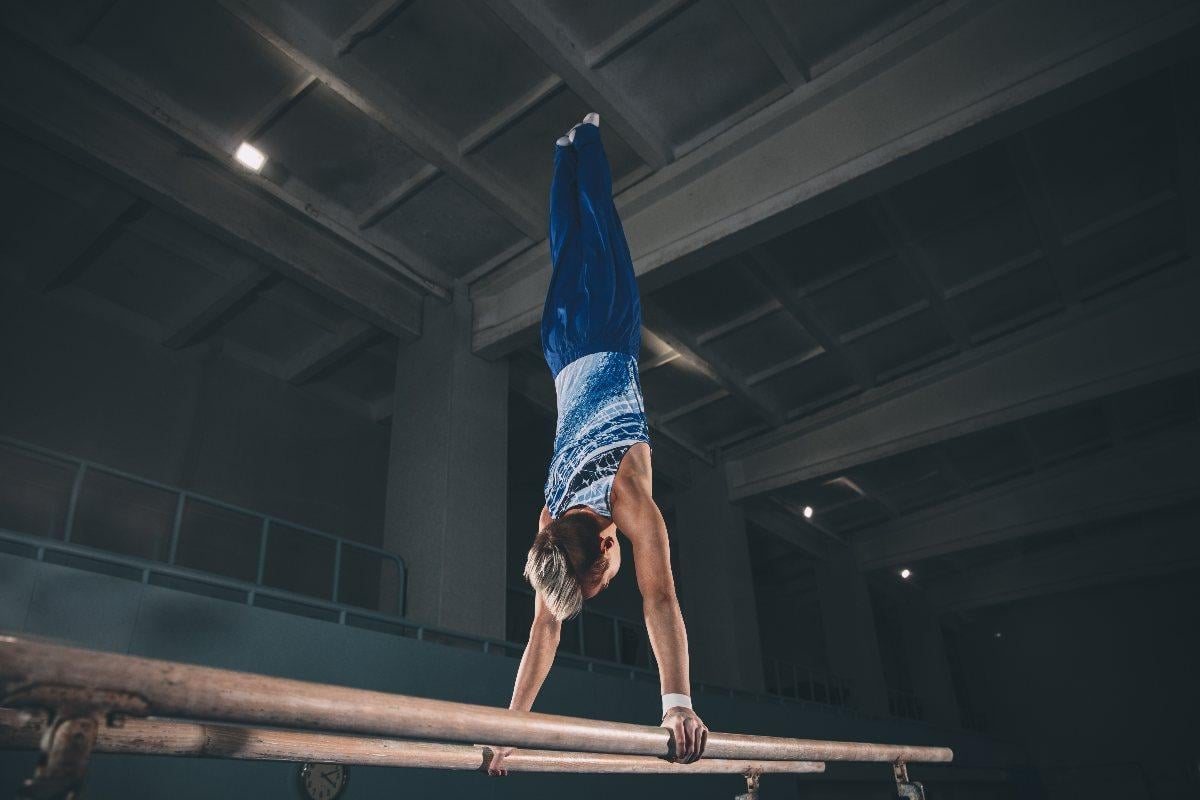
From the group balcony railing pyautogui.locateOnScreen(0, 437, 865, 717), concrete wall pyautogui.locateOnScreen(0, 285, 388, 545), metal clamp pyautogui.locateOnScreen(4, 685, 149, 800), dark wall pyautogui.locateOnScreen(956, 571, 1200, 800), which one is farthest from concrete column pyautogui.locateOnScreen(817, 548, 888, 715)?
metal clamp pyautogui.locateOnScreen(4, 685, 149, 800)

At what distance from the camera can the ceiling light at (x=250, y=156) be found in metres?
6.17

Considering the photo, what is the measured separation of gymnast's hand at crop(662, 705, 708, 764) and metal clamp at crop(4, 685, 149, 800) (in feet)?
4.19

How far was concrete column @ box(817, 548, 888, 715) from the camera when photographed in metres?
13.0

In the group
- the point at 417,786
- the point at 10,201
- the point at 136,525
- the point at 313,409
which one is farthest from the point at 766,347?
the point at 10,201

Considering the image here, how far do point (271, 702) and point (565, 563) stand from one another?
1057 mm

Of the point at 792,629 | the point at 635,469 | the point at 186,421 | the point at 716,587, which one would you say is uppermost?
the point at 186,421

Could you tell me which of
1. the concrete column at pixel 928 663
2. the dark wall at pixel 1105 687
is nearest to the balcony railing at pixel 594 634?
the concrete column at pixel 928 663

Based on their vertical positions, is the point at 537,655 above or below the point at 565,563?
below

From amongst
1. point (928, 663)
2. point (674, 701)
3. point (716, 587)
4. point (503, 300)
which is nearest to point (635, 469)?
point (674, 701)

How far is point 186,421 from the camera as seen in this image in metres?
8.20

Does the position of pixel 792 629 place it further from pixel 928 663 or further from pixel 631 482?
pixel 631 482

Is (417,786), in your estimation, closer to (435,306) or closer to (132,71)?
(435,306)

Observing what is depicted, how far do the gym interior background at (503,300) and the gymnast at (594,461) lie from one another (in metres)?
2.85

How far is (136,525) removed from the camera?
23.9 ft
